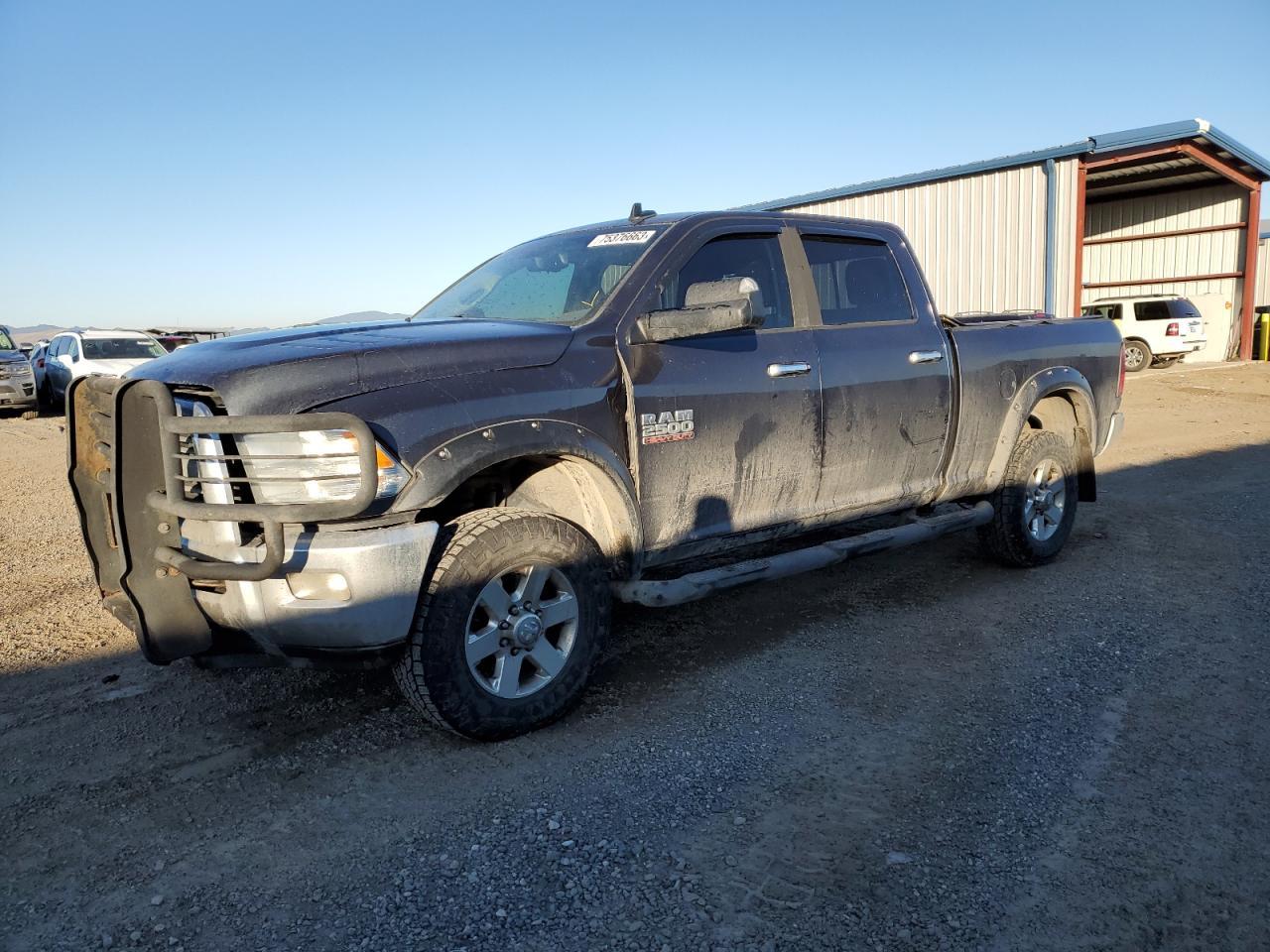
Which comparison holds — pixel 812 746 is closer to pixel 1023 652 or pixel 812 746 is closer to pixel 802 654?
pixel 802 654

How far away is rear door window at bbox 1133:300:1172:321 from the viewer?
2300 cm

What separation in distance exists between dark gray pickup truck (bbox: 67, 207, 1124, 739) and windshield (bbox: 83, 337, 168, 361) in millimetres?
16629

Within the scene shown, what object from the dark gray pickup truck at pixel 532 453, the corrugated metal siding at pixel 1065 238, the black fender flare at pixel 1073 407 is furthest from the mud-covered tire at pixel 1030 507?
the corrugated metal siding at pixel 1065 238

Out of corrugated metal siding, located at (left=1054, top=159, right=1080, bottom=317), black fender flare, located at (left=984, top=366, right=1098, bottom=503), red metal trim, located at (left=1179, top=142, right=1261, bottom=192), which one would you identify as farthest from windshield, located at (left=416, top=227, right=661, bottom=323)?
red metal trim, located at (left=1179, top=142, right=1261, bottom=192)

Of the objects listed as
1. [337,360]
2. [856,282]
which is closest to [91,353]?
[856,282]

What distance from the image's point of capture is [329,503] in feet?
9.84

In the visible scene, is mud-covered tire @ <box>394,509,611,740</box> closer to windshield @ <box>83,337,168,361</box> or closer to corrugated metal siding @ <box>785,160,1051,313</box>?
corrugated metal siding @ <box>785,160,1051,313</box>

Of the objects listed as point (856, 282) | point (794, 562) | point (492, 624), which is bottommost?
point (794, 562)

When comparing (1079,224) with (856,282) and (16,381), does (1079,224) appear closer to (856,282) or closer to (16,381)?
(856,282)

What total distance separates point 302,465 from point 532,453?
820mm

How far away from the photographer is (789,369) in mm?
4387

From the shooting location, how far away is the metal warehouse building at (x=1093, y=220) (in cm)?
1953

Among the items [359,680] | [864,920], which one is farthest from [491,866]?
[359,680]

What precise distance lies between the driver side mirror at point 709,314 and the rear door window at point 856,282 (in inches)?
36.2
